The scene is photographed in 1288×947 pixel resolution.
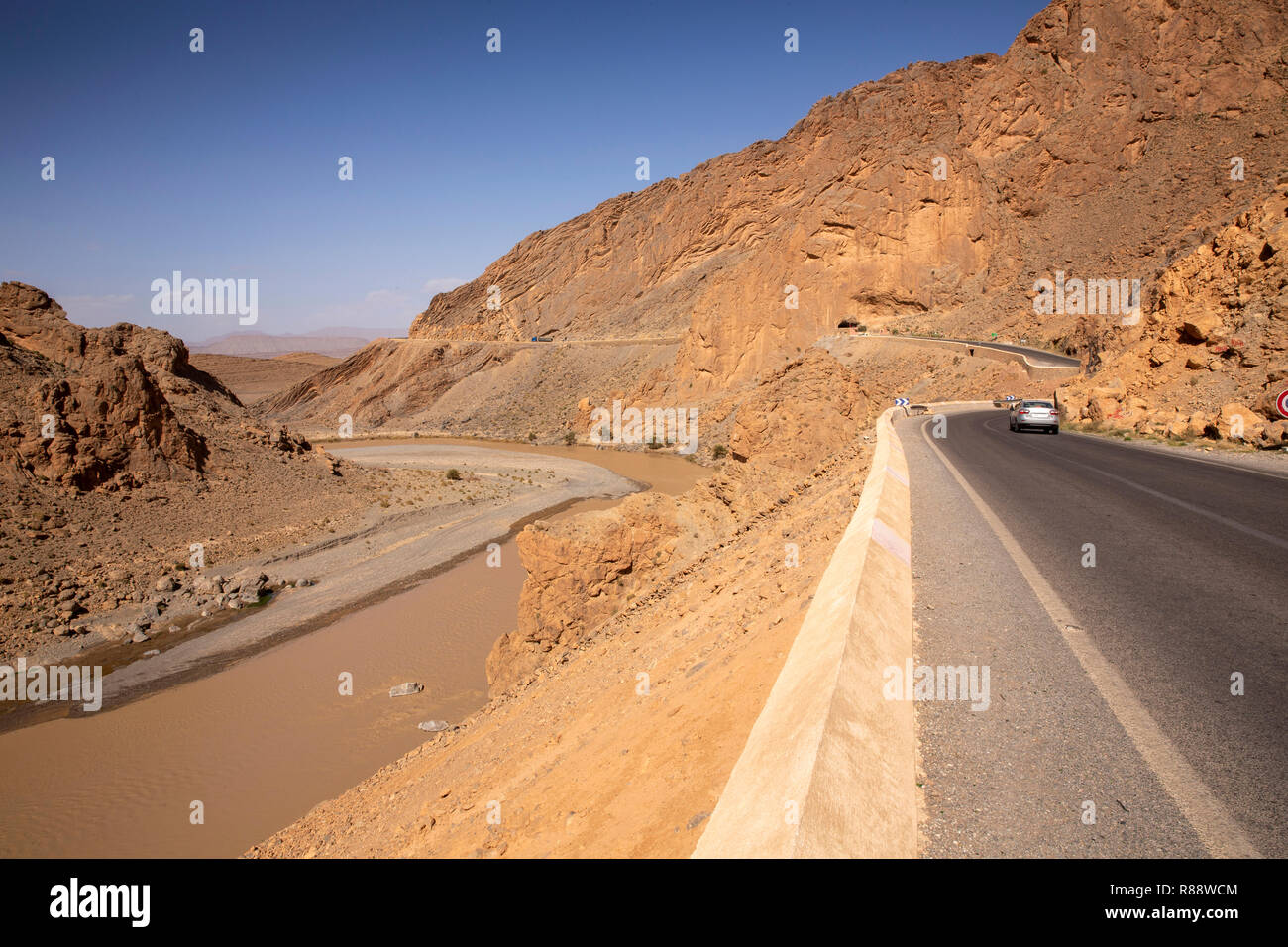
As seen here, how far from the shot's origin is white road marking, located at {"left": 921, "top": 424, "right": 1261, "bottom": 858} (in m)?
2.21

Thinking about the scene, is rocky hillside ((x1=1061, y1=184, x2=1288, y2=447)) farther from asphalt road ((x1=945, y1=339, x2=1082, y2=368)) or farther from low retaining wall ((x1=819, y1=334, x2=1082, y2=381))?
asphalt road ((x1=945, y1=339, x2=1082, y2=368))

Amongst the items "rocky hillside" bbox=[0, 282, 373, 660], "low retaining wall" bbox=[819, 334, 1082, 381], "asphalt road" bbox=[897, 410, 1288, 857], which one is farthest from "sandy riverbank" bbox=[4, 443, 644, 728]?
"low retaining wall" bbox=[819, 334, 1082, 381]

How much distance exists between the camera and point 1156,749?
2777 millimetres

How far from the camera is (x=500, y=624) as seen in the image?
17.6m

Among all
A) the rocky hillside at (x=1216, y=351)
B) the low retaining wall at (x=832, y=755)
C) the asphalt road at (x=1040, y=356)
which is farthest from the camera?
the asphalt road at (x=1040, y=356)

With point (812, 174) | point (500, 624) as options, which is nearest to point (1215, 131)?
point (812, 174)

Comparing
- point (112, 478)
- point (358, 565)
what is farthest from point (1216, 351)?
point (112, 478)

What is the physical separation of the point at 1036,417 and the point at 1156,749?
1823 centimetres

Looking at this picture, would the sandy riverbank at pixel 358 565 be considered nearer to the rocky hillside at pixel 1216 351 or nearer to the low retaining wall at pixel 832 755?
the low retaining wall at pixel 832 755

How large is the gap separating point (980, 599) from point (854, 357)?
42.6 metres

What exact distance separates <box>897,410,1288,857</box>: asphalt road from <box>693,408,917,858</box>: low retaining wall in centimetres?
16

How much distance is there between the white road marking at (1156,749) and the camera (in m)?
2.21

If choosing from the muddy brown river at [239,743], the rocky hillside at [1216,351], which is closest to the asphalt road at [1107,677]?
the rocky hillside at [1216,351]

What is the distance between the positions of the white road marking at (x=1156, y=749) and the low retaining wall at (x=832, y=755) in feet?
2.96
